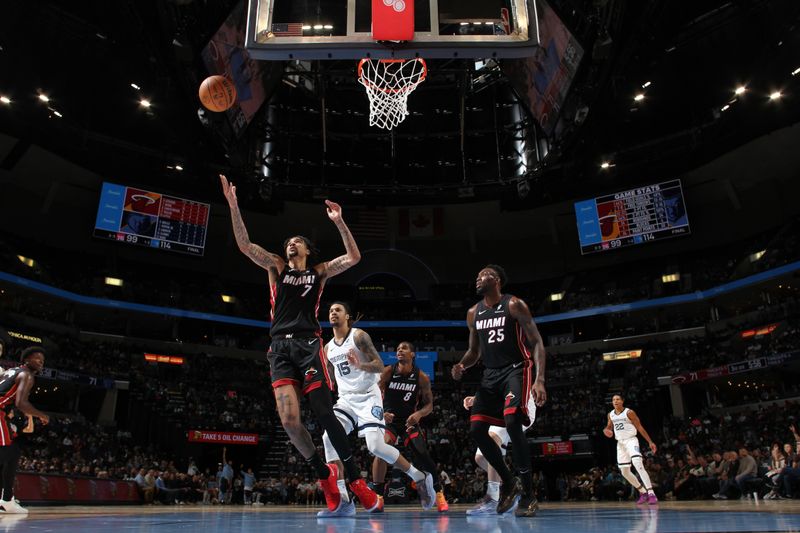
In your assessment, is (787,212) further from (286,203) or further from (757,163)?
(286,203)

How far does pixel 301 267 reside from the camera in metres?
5.68

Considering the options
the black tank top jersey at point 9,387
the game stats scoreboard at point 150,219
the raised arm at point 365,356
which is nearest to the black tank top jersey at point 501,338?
the raised arm at point 365,356

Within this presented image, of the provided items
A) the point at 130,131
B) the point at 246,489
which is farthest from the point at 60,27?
the point at 246,489

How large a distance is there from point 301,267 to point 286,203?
29058mm

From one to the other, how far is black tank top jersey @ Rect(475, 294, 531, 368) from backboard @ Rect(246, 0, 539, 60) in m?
3.51

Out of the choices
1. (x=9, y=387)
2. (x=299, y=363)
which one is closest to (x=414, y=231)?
(x=9, y=387)

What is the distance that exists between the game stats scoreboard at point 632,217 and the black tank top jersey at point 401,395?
73.2ft

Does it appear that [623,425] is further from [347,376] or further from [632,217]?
[632,217]

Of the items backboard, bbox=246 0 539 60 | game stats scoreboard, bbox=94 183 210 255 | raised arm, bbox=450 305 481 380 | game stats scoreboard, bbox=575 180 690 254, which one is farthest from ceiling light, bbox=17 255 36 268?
raised arm, bbox=450 305 481 380

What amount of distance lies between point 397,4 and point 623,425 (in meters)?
8.30

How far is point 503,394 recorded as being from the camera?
6.07 meters

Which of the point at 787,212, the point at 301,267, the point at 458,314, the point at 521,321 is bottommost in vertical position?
the point at 521,321

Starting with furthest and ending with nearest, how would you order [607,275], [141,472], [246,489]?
[607,275], [246,489], [141,472]

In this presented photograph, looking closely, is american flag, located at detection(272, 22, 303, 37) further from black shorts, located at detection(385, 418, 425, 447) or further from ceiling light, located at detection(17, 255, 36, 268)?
ceiling light, located at detection(17, 255, 36, 268)
